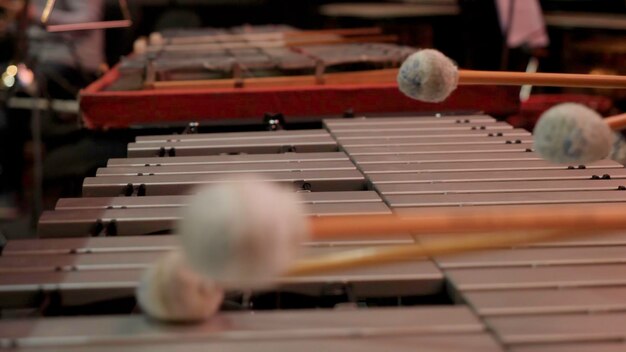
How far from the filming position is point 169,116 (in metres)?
3.00

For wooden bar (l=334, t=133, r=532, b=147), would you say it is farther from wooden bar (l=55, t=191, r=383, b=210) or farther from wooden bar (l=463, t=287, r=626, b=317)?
wooden bar (l=463, t=287, r=626, b=317)

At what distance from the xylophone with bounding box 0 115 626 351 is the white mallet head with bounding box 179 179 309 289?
27 centimetres

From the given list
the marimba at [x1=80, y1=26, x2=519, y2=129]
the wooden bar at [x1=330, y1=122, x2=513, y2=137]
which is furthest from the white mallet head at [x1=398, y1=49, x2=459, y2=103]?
the marimba at [x1=80, y1=26, x2=519, y2=129]

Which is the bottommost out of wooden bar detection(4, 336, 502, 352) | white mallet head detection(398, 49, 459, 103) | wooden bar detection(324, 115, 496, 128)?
wooden bar detection(4, 336, 502, 352)

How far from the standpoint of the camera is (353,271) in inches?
55.9

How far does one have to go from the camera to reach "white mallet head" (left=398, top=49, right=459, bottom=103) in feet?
5.24

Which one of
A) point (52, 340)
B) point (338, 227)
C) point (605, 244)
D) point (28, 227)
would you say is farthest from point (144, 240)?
point (28, 227)

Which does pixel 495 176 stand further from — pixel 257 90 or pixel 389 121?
pixel 257 90

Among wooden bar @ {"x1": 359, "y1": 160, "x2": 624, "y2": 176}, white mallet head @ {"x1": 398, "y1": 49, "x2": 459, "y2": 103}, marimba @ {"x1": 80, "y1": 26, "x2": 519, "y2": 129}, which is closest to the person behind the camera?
white mallet head @ {"x1": 398, "y1": 49, "x2": 459, "y2": 103}

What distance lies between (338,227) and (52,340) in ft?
1.48

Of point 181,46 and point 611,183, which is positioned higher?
point 181,46

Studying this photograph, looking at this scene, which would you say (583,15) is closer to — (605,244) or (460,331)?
(605,244)

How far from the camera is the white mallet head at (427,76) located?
1.60 metres

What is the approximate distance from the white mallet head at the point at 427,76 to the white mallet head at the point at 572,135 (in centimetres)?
45
